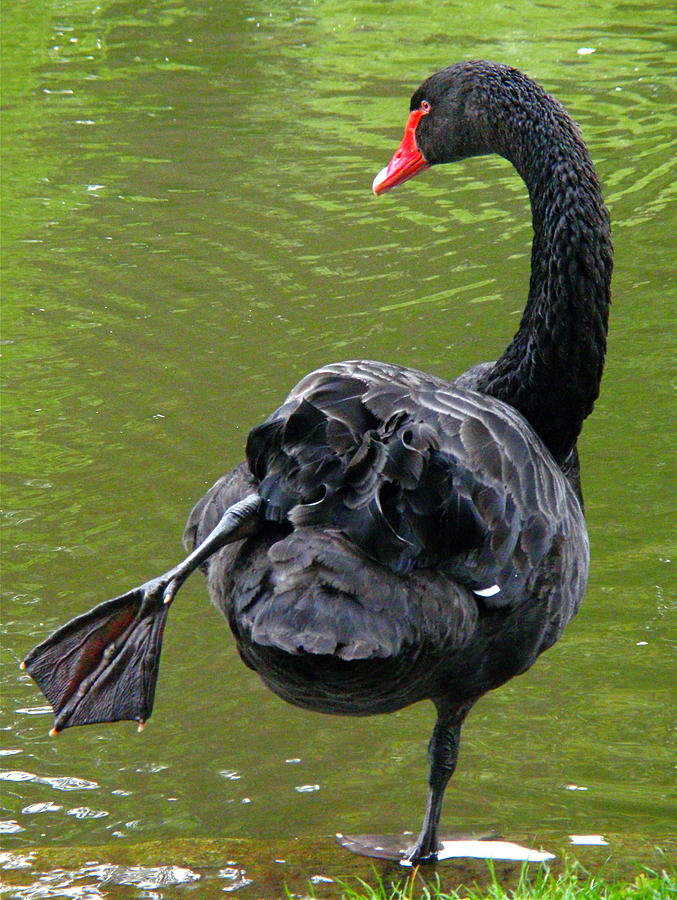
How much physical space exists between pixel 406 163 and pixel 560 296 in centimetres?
113

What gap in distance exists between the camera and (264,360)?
643 cm

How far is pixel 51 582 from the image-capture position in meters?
4.91

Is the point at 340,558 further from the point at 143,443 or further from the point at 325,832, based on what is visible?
the point at 143,443

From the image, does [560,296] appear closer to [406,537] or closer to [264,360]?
[406,537]

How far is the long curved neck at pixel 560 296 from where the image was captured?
375 cm

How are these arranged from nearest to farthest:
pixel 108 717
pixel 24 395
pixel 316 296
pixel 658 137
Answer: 1. pixel 108 717
2. pixel 24 395
3. pixel 316 296
4. pixel 658 137

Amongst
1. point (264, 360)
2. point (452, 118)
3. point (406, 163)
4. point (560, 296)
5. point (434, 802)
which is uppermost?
point (452, 118)

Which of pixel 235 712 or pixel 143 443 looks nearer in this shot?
pixel 235 712

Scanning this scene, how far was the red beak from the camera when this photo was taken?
4.55 m

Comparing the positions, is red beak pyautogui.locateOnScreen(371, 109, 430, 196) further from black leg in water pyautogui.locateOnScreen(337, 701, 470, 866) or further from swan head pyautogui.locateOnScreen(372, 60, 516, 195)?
black leg in water pyautogui.locateOnScreen(337, 701, 470, 866)

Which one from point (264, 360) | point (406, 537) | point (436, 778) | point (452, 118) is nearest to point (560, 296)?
point (452, 118)

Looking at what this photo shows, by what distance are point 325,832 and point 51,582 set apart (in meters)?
1.71

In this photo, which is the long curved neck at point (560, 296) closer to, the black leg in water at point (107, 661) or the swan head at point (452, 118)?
the swan head at point (452, 118)

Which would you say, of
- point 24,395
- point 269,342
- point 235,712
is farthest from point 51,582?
point 269,342
